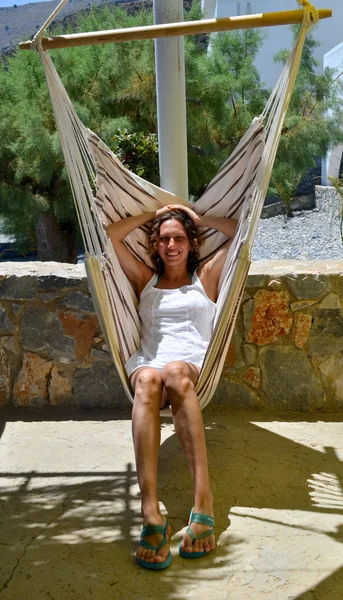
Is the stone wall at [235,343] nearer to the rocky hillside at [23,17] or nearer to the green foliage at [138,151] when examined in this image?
the green foliage at [138,151]

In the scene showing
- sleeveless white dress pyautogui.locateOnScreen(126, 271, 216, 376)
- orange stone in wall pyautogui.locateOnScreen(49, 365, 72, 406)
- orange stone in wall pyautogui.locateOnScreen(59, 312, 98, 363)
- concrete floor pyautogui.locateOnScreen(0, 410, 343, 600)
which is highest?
sleeveless white dress pyautogui.locateOnScreen(126, 271, 216, 376)

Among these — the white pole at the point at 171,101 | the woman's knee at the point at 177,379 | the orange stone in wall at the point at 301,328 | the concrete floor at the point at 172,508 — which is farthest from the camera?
the orange stone in wall at the point at 301,328

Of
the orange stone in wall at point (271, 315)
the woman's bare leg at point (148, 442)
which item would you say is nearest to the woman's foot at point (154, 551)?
the woman's bare leg at point (148, 442)

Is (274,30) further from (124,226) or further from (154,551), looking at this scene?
(154,551)

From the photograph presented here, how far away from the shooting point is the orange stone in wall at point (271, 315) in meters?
2.57

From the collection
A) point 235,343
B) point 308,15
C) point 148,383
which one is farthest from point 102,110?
point 148,383

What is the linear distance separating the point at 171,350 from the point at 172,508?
1.40ft

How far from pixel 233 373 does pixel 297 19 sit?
1226 mm

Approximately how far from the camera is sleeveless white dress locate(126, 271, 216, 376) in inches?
81.4

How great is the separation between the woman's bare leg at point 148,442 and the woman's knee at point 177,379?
0.02 m

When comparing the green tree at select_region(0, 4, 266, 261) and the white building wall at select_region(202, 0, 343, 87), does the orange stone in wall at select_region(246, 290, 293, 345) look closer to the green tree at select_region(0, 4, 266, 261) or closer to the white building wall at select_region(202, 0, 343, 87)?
the green tree at select_region(0, 4, 266, 261)

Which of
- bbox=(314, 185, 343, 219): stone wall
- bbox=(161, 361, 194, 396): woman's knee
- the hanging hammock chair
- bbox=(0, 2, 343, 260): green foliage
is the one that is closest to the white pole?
the hanging hammock chair

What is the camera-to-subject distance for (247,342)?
262 centimetres

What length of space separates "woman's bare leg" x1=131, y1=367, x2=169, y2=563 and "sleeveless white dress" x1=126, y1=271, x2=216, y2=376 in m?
0.10
